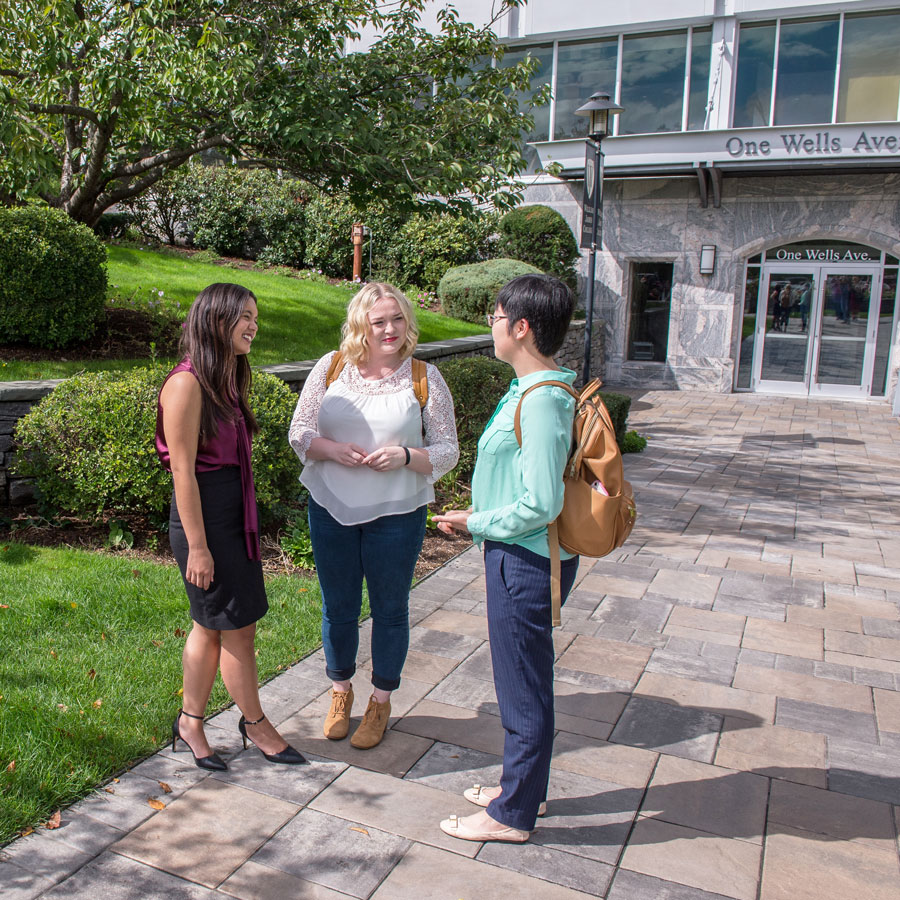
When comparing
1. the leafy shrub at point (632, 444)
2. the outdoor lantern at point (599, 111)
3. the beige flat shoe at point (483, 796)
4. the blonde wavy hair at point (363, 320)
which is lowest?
the beige flat shoe at point (483, 796)

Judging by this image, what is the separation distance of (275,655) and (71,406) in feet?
7.65

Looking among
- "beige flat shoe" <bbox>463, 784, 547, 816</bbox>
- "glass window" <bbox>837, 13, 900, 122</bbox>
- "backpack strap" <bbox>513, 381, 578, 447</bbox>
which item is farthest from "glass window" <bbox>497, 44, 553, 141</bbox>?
"beige flat shoe" <bbox>463, 784, 547, 816</bbox>

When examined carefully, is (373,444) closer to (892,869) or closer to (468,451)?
(892,869)

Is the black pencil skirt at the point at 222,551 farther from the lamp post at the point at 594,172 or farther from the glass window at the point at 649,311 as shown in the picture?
the glass window at the point at 649,311

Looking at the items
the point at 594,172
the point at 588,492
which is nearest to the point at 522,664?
the point at 588,492

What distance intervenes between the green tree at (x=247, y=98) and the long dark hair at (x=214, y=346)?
3.66 metres

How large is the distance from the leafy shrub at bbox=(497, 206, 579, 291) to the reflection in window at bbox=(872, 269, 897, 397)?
5.50 metres

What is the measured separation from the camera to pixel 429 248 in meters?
16.7

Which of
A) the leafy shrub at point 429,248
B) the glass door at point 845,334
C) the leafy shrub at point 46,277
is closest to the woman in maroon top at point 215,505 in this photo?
the leafy shrub at point 46,277

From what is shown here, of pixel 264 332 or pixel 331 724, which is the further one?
pixel 264 332

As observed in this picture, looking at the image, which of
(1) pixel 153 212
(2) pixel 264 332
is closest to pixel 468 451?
(2) pixel 264 332

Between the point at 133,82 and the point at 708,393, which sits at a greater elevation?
the point at 133,82

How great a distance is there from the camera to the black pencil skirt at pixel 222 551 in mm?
2949

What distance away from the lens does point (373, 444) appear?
323 cm
